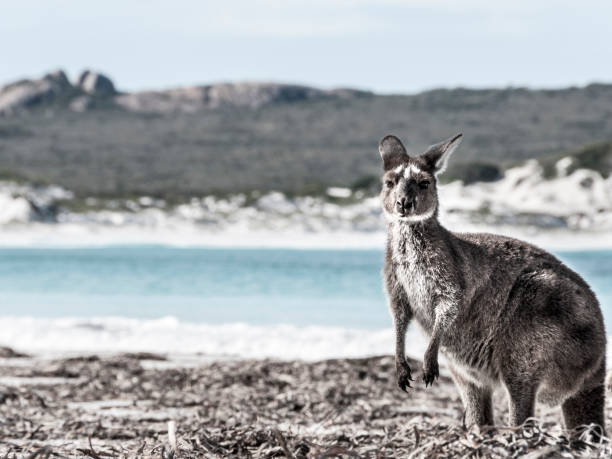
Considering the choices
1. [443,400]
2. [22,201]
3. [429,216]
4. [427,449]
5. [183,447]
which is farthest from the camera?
[22,201]

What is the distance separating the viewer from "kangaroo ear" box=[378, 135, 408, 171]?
3.87m

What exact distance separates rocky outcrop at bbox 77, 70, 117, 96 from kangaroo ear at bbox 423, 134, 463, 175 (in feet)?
301

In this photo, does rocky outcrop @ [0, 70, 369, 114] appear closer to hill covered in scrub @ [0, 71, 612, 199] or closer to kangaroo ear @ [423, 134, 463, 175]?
hill covered in scrub @ [0, 71, 612, 199]

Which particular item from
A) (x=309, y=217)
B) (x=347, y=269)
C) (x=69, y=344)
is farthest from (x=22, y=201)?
(x=69, y=344)

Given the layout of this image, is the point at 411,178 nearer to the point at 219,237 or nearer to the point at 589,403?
the point at 589,403

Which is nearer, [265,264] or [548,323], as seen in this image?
[548,323]

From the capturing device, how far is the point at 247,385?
768 centimetres

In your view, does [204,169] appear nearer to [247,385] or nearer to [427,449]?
[247,385]

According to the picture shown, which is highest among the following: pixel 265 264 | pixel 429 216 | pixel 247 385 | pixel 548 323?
pixel 429 216

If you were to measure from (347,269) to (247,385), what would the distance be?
2283cm

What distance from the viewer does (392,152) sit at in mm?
3885

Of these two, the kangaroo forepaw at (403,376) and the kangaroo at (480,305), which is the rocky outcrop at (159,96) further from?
the kangaroo forepaw at (403,376)

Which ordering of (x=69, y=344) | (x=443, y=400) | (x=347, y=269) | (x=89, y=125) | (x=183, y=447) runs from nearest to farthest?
(x=183, y=447)
(x=443, y=400)
(x=69, y=344)
(x=347, y=269)
(x=89, y=125)

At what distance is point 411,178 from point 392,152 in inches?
7.1
